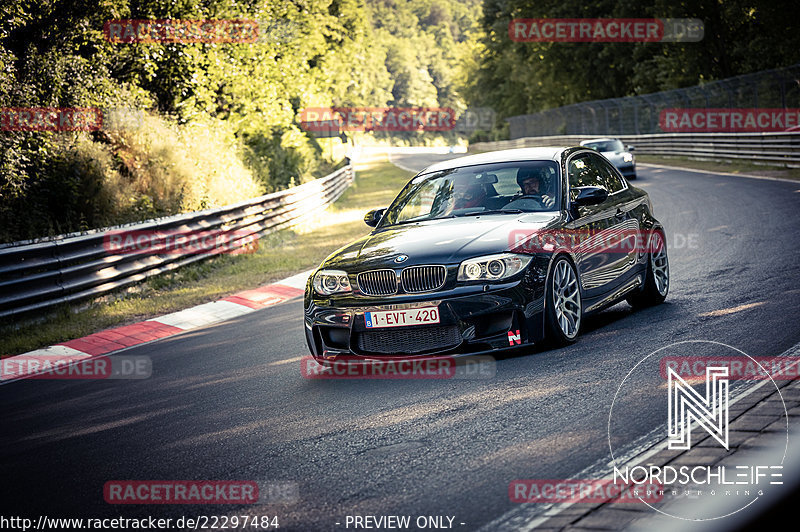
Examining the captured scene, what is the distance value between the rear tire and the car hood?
1576mm

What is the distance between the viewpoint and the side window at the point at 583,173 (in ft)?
25.5

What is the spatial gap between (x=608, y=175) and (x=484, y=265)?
2.75m

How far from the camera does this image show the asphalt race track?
416 centimetres

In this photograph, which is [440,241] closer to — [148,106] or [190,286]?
[190,286]

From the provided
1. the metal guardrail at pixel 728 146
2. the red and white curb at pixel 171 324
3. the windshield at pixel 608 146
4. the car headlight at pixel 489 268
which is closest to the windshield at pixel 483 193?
the car headlight at pixel 489 268

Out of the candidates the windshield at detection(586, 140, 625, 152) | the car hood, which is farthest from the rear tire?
the windshield at detection(586, 140, 625, 152)

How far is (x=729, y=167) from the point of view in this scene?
92.6 feet

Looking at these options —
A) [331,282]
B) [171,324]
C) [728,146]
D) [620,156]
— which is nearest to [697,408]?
[331,282]

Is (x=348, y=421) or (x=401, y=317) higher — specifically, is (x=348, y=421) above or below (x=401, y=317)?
below

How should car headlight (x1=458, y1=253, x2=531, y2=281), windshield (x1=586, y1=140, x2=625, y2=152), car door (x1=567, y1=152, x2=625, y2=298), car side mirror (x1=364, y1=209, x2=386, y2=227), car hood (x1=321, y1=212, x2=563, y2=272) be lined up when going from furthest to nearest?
windshield (x1=586, y1=140, x2=625, y2=152)
car side mirror (x1=364, y1=209, x2=386, y2=227)
car door (x1=567, y1=152, x2=625, y2=298)
car hood (x1=321, y1=212, x2=563, y2=272)
car headlight (x1=458, y1=253, x2=531, y2=281)

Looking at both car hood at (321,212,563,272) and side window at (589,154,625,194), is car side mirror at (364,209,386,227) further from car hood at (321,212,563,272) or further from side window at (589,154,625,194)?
side window at (589,154,625,194)

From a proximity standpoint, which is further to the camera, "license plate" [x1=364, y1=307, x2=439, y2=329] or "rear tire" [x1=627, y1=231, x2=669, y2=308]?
"rear tire" [x1=627, y1=231, x2=669, y2=308]

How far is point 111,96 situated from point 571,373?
53.8ft

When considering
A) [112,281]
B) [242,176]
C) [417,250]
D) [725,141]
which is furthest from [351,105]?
[417,250]
